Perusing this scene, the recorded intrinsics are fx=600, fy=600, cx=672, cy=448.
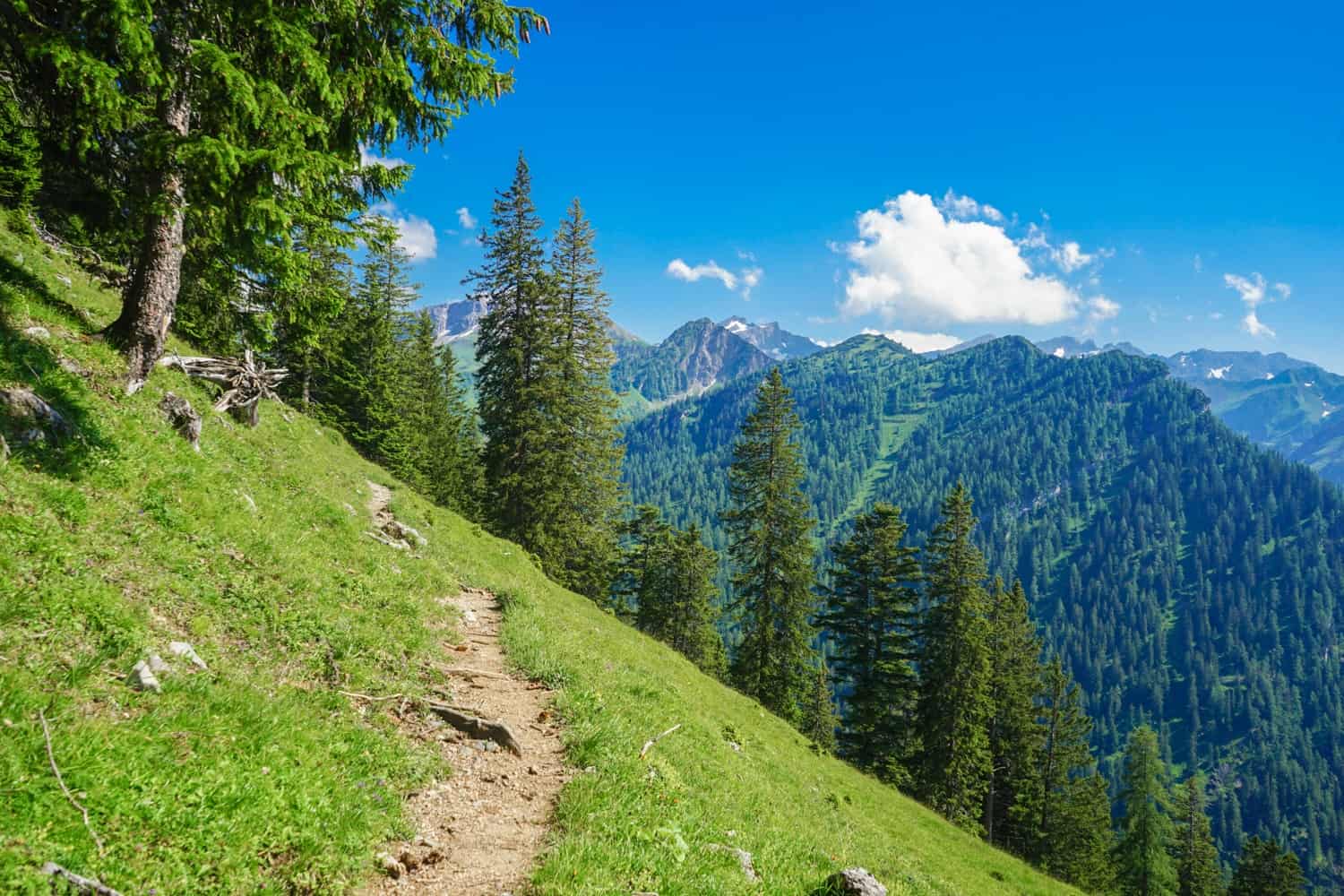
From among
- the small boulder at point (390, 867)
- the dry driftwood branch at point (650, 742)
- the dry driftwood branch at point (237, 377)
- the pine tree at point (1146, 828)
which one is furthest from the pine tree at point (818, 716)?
the small boulder at point (390, 867)

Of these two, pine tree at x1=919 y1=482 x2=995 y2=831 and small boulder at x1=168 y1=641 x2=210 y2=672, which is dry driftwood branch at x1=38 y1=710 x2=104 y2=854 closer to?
small boulder at x1=168 y1=641 x2=210 y2=672

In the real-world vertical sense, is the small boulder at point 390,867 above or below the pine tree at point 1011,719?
above

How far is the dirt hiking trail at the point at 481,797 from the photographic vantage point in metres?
5.47

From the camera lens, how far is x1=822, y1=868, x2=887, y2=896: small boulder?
714 cm

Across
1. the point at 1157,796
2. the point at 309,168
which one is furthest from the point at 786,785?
the point at 1157,796

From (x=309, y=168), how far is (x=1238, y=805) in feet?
862

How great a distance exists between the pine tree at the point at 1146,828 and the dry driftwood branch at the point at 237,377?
57264mm

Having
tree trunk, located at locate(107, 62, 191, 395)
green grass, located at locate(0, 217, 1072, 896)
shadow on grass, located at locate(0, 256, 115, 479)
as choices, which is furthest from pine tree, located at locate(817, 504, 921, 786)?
shadow on grass, located at locate(0, 256, 115, 479)

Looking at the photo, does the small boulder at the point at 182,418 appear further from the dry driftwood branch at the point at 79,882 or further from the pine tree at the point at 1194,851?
the pine tree at the point at 1194,851

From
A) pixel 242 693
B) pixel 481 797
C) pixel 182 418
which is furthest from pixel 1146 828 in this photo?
pixel 182 418

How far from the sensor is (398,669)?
29.0 feet

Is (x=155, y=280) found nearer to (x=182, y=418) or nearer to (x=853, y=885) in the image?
(x=182, y=418)

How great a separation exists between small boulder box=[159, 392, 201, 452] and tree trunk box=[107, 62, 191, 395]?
0.46m

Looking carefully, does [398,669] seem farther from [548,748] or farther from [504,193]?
[504,193]
